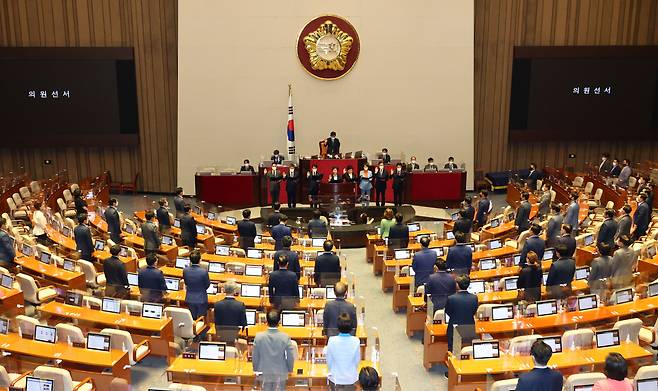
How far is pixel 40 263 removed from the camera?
12.5m

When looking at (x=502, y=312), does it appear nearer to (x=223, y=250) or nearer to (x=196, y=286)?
(x=196, y=286)

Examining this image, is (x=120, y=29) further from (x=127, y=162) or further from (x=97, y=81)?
(x=127, y=162)

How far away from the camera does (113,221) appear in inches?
549

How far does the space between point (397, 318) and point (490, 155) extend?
1293 centimetres

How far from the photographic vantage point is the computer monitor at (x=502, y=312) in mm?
9258

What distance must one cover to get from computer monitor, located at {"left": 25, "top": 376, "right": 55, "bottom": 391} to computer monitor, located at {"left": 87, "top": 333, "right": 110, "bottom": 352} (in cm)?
129

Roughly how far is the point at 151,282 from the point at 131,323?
2.41 ft

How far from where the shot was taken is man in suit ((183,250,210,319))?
965 centimetres

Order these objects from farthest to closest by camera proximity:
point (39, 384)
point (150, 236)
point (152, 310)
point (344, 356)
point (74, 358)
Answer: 1. point (150, 236)
2. point (152, 310)
3. point (74, 358)
4. point (39, 384)
5. point (344, 356)

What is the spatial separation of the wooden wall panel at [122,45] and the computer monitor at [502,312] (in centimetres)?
1593

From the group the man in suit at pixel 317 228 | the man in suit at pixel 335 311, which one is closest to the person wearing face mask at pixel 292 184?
the man in suit at pixel 317 228

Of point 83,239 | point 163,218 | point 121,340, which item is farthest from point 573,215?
point 83,239

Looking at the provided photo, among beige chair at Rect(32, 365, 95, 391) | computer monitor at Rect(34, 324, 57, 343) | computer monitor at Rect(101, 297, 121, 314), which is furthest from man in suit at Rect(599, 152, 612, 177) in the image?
beige chair at Rect(32, 365, 95, 391)

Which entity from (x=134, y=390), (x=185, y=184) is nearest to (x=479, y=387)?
(x=134, y=390)
